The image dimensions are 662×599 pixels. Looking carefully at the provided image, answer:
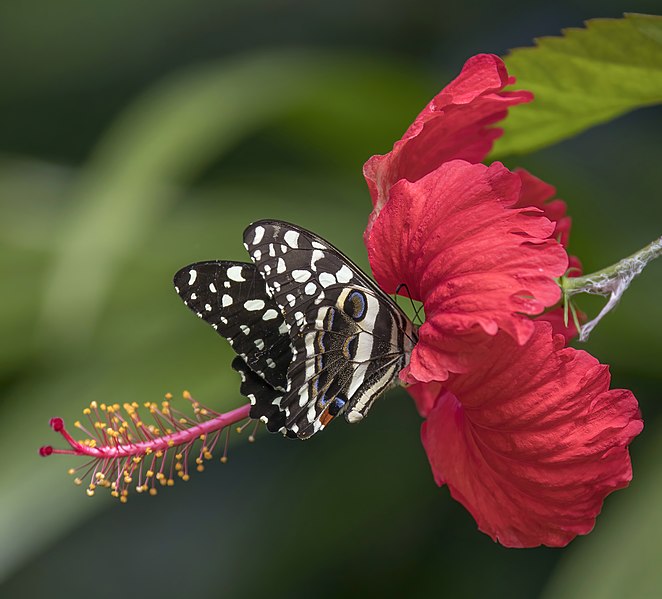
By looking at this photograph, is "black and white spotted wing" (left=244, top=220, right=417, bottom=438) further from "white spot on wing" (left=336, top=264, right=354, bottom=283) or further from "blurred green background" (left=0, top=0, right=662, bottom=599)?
"blurred green background" (left=0, top=0, right=662, bottom=599)

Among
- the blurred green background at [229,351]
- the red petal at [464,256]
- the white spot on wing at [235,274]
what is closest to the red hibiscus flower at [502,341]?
the red petal at [464,256]

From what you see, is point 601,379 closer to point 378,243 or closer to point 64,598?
point 378,243

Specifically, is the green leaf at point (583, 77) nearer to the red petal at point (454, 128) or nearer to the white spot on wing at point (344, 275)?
the red petal at point (454, 128)

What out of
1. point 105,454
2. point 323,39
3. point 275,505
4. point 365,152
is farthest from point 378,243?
point 323,39

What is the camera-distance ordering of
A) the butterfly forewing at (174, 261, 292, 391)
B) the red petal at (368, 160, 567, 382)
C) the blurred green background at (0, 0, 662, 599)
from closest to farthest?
the red petal at (368, 160, 567, 382) < the butterfly forewing at (174, 261, 292, 391) < the blurred green background at (0, 0, 662, 599)

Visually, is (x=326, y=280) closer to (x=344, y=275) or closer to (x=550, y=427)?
(x=344, y=275)

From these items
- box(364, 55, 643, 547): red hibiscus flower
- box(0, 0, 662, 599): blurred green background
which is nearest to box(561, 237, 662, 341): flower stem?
box(364, 55, 643, 547): red hibiscus flower

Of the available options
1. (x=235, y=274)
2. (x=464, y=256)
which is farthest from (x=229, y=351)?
(x=464, y=256)

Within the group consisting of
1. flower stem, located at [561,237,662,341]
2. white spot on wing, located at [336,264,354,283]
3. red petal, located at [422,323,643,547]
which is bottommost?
red petal, located at [422,323,643,547]
